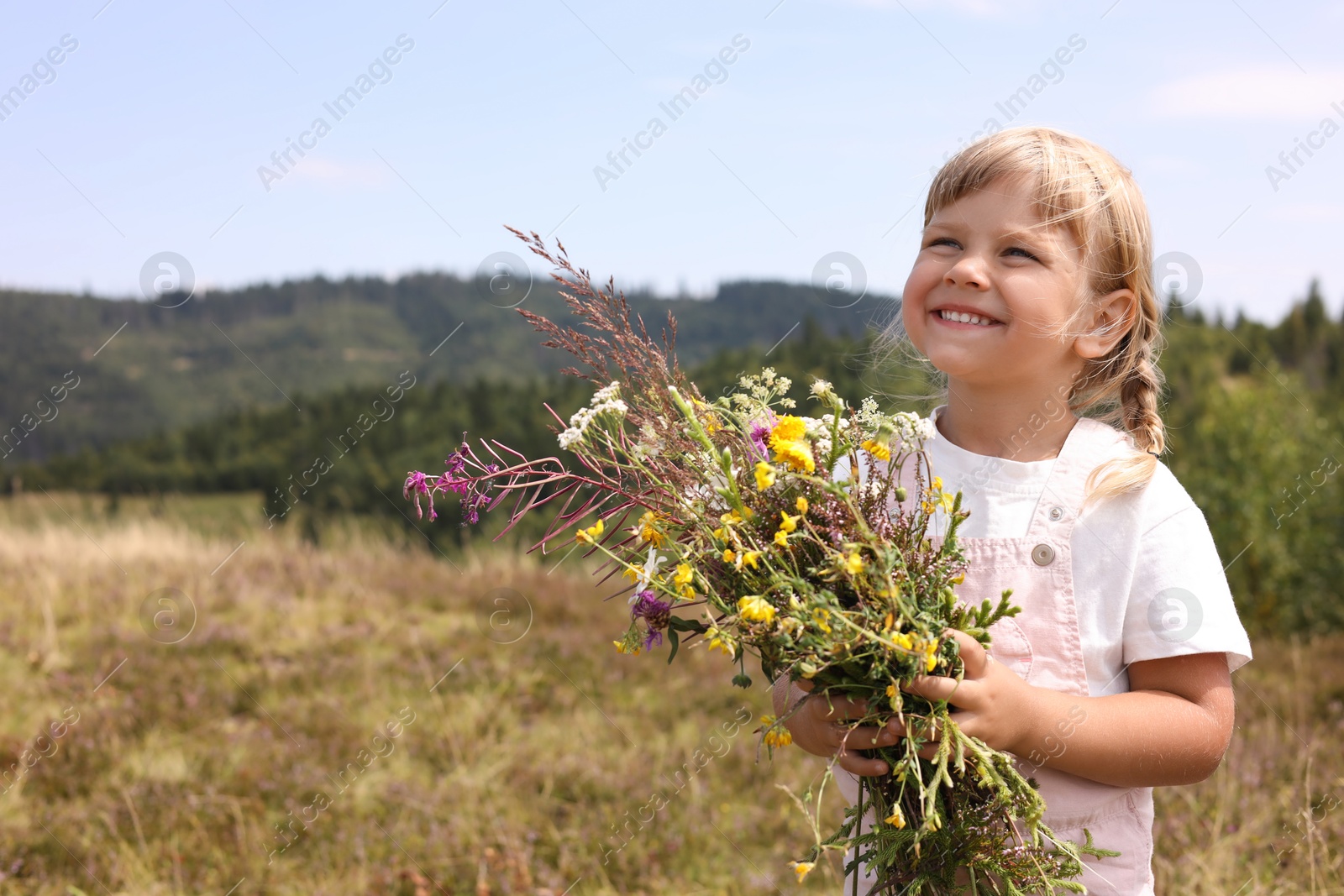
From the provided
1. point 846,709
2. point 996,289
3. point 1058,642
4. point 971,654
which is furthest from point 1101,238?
point 846,709

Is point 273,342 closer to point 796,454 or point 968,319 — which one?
point 968,319

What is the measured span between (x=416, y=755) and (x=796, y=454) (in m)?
4.57

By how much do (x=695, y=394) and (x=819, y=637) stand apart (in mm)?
469

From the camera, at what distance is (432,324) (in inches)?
3848

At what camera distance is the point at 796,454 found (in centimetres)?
148

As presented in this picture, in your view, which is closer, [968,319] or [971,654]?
[971,654]

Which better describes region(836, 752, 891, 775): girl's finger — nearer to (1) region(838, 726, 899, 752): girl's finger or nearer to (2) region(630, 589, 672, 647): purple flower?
(1) region(838, 726, 899, 752): girl's finger

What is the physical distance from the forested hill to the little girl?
53.7m

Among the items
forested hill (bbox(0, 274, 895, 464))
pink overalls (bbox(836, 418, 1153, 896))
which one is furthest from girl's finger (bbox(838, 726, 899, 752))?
forested hill (bbox(0, 274, 895, 464))

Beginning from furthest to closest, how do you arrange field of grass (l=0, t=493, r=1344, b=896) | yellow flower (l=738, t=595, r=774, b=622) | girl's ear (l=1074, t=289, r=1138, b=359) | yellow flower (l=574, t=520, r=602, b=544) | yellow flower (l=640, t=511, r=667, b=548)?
field of grass (l=0, t=493, r=1344, b=896), girl's ear (l=1074, t=289, r=1138, b=359), yellow flower (l=640, t=511, r=667, b=548), yellow flower (l=574, t=520, r=602, b=544), yellow flower (l=738, t=595, r=774, b=622)

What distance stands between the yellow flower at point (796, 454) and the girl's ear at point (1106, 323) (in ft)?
2.37

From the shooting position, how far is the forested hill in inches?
2852

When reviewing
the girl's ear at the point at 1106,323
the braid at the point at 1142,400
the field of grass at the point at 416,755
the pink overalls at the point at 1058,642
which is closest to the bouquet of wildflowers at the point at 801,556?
the pink overalls at the point at 1058,642

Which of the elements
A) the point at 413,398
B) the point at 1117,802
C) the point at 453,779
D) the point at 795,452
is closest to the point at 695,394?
the point at 795,452
